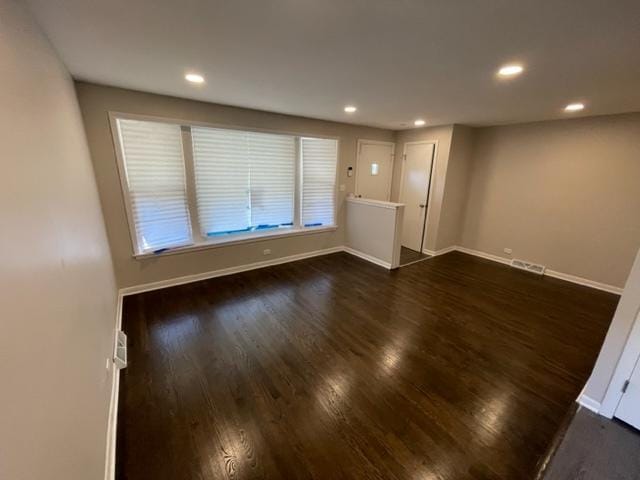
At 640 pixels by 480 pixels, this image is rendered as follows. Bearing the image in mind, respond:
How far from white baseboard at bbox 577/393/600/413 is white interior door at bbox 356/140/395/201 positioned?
13.3ft

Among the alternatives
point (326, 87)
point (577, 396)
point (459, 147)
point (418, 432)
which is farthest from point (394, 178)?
point (418, 432)

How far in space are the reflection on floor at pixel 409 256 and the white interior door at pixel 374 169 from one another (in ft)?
4.04

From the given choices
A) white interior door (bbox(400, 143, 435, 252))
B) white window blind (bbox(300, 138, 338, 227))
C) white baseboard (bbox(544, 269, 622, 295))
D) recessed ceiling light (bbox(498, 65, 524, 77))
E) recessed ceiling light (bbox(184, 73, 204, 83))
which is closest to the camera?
recessed ceiling light (bbox(498, 65, 524, 77))

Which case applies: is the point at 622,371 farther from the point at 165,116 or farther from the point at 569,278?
the point at 165,116

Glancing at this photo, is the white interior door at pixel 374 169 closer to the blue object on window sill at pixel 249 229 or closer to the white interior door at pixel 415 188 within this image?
the white interior door at pixel 415 188

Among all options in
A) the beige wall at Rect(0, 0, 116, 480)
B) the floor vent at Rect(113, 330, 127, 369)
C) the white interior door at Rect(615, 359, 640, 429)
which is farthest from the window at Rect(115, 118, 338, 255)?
the white interior door at Rect(615, 359, 640, 429)

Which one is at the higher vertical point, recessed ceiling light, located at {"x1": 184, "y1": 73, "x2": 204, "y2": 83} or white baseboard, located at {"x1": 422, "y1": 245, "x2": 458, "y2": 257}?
recessed ceiling light, located at {"x1": 184, "y1": 73, "x2": 204, "y2": 83}

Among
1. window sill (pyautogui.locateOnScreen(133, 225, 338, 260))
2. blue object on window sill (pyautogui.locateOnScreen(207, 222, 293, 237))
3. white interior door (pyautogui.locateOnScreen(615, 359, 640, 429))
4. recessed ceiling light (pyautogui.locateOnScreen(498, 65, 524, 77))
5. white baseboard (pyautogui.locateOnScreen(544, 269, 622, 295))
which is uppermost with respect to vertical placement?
recessed ceiling light (pyautogui.locateOnScreen(498, 65, 524, 77))

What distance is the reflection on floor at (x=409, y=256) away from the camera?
4.80 metres

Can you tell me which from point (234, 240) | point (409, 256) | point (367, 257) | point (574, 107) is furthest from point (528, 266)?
point (234, 240)

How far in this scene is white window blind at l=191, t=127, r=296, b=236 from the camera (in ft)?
11.6

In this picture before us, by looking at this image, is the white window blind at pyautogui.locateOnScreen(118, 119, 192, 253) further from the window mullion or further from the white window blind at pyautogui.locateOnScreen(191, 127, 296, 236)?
the white window blind at pyautogui.locateOnScreen(191, 127, 296, 236)

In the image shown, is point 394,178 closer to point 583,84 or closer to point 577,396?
point 583,84

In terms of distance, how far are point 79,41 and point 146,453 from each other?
8.54ft
